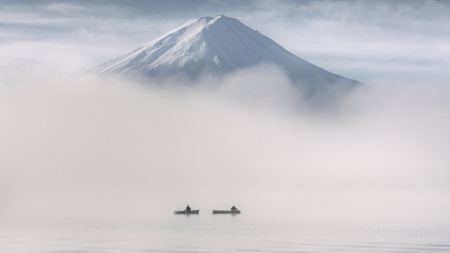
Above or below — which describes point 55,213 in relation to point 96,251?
above

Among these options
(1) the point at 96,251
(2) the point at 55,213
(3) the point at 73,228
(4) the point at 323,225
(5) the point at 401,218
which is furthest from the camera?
(2) the point at 55,213

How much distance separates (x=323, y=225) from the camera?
103 meters

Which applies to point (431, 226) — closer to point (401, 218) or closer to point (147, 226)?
point (401, 218)

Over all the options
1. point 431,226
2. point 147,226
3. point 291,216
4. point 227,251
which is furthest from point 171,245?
point 291,216

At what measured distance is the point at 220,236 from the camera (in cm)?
8612

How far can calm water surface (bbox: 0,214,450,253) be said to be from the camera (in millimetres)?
74625

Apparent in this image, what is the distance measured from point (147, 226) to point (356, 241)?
1141 inches

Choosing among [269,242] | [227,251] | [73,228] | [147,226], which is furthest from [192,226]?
[227,251]

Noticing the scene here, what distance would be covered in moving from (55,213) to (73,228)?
3285 cm

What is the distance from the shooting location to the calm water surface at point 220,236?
74.6 m

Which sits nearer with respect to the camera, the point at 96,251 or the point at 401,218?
the point at 96,251

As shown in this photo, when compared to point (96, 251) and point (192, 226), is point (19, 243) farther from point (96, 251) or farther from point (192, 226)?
point (192, 226)

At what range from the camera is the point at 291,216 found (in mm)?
123250

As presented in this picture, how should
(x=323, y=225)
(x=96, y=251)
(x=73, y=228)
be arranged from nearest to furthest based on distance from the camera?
1. (x=96, y=251)
2. (x=73, y=228)
3. (x=323, y=225)
